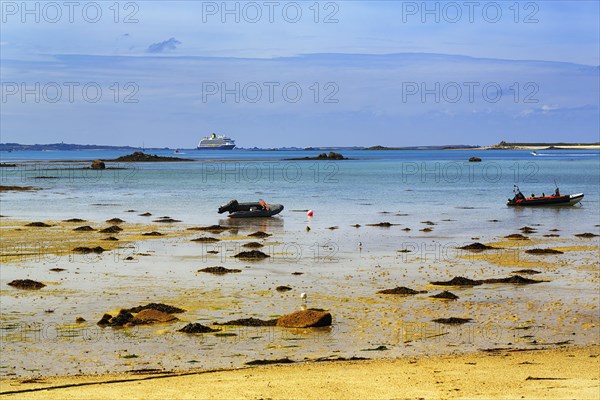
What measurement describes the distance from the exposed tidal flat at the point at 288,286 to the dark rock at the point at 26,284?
41 cm

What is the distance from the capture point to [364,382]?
14852 millimetres

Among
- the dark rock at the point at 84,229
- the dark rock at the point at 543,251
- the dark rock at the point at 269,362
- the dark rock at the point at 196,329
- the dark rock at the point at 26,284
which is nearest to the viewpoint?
the dark rock at the point at 269,362

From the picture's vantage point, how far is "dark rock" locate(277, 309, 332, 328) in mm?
20266

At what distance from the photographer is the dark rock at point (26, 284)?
2553cm

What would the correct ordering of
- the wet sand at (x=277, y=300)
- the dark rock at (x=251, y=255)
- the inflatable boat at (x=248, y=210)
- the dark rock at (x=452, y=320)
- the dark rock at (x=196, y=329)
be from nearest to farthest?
1. the wet sand at (x=277, y=300)
2. the dark rock at (x=196, y=329)
3. the dark rock at (x=452, y=320)
4. the dark rock at (x=251, y=255)
5. the inflatable boat at (x=248, y=210)

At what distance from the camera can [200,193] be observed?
8288 cm

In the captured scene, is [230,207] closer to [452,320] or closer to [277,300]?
[277,300]

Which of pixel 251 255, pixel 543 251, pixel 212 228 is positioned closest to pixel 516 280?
pixel 543 251

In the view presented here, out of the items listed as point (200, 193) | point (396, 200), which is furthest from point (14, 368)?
point (200, 193)

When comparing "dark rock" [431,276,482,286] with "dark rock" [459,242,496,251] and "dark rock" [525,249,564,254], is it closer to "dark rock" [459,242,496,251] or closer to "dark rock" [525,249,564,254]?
"dark rock" [525,249,564,254]

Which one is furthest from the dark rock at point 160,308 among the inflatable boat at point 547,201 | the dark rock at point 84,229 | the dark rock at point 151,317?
the inflatable boat at point 547,201

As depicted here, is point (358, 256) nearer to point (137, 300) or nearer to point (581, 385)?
point (137, 300)

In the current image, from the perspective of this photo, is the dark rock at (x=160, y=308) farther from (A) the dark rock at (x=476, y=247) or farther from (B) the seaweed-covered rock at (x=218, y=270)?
(A) the dark rock at (x=476, y=247)

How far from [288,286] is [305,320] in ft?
19.7
